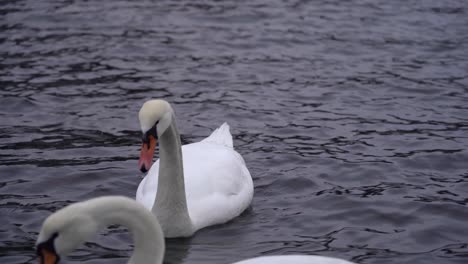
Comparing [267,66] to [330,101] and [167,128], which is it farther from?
[167,128]

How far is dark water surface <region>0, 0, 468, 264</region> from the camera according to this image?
7.50 metres

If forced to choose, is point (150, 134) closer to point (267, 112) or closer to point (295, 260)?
point (295, 260)

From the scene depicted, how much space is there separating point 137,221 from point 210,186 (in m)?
3.09

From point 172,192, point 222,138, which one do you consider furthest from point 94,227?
point 222,138

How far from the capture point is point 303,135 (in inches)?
384

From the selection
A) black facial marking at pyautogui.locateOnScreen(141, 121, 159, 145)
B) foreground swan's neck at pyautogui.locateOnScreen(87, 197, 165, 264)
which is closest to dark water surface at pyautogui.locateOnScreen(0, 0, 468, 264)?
black facial marking at pyautogui.locateOnScreen(141, 121, 159, 145)

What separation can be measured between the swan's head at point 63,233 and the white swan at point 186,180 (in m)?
A: 1.97

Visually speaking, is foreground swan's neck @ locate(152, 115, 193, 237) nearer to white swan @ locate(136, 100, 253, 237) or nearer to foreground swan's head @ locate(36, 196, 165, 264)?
white swan @ locate(136, 100, 253, 237)

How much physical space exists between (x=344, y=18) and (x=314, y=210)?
6.98 metres

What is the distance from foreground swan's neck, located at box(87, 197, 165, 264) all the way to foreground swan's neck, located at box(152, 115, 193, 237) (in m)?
2.28

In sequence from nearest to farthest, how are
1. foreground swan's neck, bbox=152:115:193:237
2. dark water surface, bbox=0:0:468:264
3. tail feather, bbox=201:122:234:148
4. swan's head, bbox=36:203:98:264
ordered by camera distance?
1. swan's head, bbox=36:203:98:264
2. foreground swan's neck, bbox=152:115:193:237
3. dark water surface, bbox=0:0:468:264
4. tail feather, bbox=201:122:234:148

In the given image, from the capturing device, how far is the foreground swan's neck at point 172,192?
717 centimetres

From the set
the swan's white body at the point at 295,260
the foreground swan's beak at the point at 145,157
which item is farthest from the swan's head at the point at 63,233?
the foreground swan's beak at the point at 145,157

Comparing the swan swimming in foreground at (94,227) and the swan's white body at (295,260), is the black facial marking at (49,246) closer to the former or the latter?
the swan swimming in foreground at (94,227)
